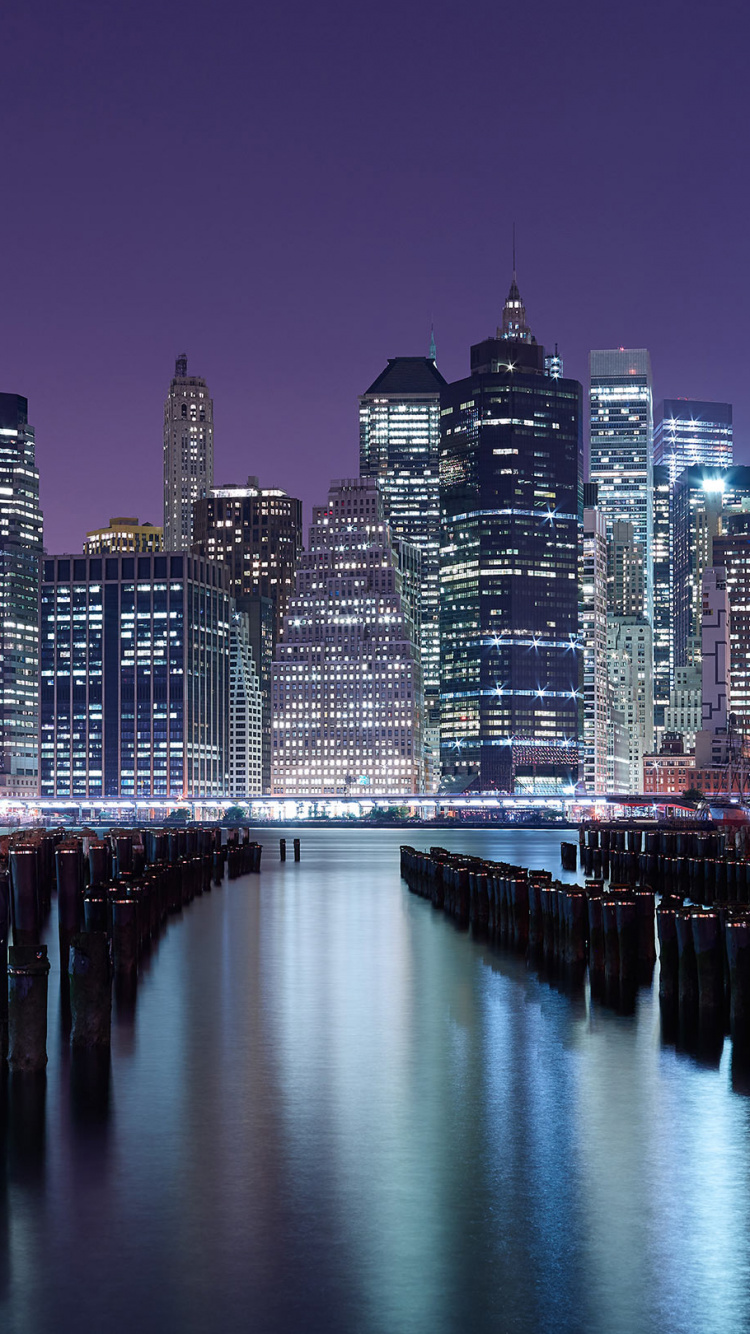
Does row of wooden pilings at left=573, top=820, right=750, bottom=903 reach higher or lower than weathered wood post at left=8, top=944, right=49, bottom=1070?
lower

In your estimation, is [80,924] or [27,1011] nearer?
[27,1011]

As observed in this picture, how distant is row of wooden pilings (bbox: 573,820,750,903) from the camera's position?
7881cm

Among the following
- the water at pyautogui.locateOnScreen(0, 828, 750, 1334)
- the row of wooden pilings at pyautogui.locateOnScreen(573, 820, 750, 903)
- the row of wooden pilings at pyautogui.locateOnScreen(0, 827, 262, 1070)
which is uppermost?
the row of wooden pilings at pyautogui.locateOnScreen(0, 827, 262, 1070)

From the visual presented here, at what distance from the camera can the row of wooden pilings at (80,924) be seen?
31.2 m

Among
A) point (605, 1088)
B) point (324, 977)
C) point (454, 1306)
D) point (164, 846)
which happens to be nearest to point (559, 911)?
point (324, 977)

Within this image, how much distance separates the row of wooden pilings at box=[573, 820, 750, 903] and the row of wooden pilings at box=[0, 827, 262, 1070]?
25.7 m

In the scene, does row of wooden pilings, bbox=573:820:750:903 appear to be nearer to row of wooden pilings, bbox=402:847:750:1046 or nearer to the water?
row of wooden pilings, bbox=402:847:750:1046

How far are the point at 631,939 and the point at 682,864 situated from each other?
44.5 m

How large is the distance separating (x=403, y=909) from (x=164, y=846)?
88.7 ft

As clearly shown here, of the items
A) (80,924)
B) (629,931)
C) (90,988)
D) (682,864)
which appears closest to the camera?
(90,988)

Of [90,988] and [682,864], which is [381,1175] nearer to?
[90,988]

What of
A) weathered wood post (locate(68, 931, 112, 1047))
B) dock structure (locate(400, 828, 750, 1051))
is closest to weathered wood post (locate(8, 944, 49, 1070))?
weathered wood post (locate(68, 931, 112, 1047))

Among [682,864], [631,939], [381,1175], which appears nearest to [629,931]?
[631,939]

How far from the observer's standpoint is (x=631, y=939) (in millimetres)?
46812
